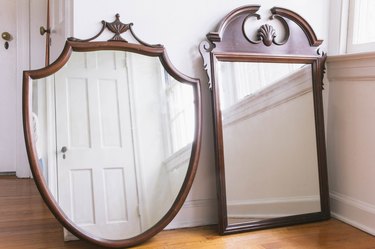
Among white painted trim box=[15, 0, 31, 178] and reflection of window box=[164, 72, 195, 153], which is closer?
reflection of window box=[164, 72, 195, 153]

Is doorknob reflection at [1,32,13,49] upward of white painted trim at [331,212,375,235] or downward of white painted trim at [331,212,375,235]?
A: upward

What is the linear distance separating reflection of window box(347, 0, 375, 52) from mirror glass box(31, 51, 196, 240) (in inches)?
35.8

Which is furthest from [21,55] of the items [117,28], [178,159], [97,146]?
[178,159]

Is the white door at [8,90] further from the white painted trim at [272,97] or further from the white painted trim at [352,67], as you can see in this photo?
the white painted trim at [352,67]

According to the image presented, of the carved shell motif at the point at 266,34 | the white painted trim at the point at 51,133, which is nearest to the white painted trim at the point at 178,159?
the white painted trim at the point at 51,133

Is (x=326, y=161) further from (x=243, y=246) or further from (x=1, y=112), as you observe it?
(x=1, y=112)

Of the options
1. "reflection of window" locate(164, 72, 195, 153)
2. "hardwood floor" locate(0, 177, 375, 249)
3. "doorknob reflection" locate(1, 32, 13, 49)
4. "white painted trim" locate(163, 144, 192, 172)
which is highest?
"doorknob reflection" locate(1, 32, 13, 49)

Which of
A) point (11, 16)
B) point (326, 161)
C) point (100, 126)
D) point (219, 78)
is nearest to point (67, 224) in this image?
point (100, 126)

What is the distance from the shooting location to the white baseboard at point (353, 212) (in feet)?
5.16

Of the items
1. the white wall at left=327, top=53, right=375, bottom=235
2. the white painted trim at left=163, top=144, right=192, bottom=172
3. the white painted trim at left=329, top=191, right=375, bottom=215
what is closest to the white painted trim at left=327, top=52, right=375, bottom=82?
A: the white wall at left=327, top=53, right=375, bottom=235

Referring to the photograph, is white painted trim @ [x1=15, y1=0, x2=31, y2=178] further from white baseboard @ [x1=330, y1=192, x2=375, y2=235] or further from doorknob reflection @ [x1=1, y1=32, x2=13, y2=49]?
white baseboard @ [x1=330, y1=192, x2=375, y2=235]

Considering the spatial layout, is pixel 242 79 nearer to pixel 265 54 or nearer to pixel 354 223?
pixel 265 54


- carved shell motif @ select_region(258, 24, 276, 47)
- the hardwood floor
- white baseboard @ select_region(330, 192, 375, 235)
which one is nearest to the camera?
the hardwood floor

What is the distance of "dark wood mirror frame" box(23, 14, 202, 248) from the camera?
1.35m
